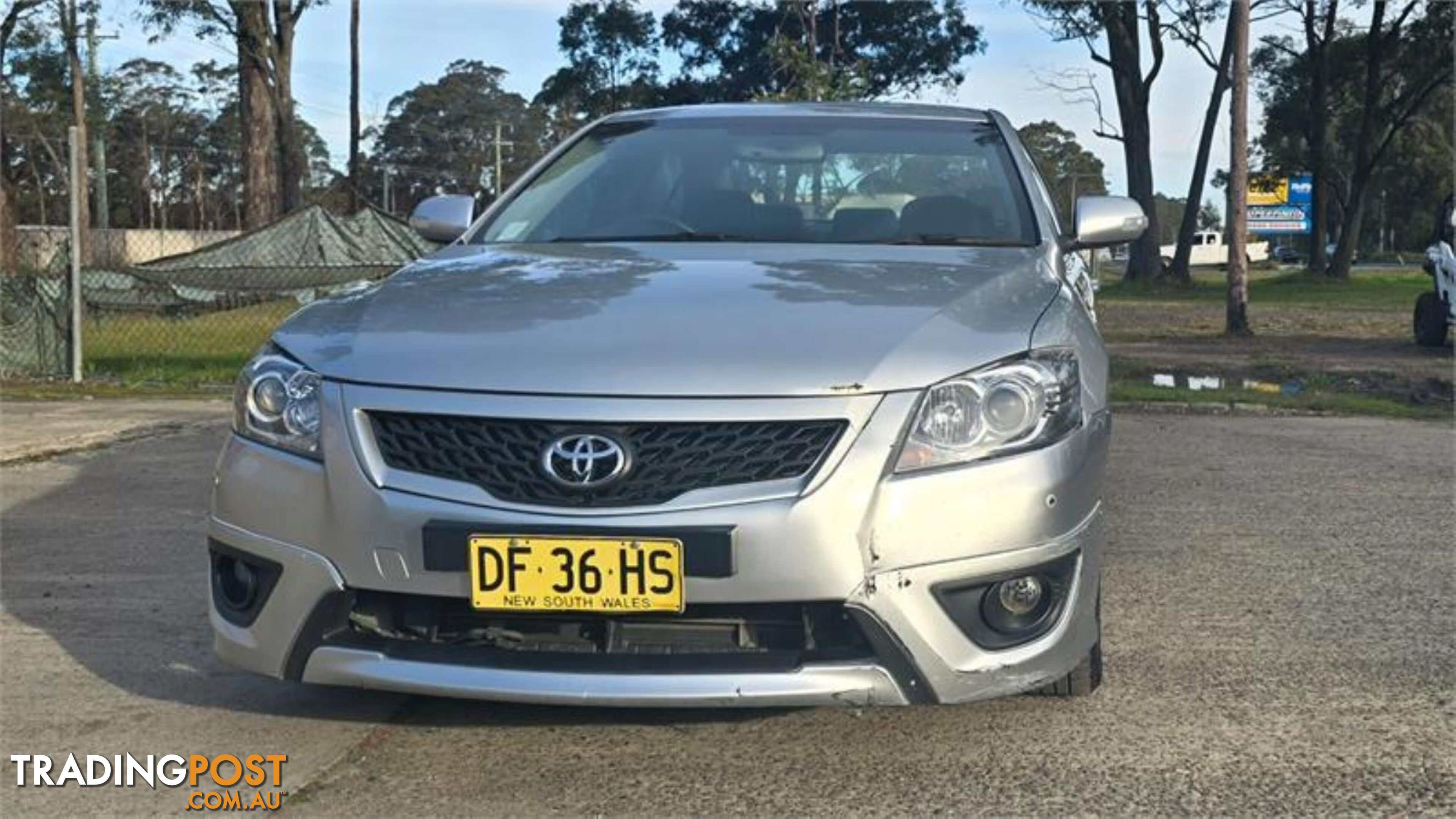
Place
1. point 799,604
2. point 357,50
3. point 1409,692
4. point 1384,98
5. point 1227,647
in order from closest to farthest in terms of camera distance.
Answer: point 799,604, point 1409,692, point 1227,647, point 357,50, point 1384,98

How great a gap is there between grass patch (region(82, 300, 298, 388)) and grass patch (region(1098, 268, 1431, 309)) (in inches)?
736

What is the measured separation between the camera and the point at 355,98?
4016 centimetres

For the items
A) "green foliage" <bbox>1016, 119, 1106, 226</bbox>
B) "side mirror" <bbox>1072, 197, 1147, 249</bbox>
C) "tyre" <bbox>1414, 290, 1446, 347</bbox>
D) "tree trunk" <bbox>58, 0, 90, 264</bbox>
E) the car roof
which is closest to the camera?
"side mirror" <bbox>1072, 197, 1147, 249</bbox>

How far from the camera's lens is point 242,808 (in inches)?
116

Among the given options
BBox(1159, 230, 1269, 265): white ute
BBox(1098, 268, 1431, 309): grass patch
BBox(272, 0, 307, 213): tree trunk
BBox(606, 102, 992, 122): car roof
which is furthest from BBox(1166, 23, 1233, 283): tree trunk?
BBox(1159, 230, 1269, 265): white ute

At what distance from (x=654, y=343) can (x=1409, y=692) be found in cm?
216

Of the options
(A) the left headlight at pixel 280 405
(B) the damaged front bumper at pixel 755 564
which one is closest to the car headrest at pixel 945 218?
(B) the damaged front bumper at pixel 755 564

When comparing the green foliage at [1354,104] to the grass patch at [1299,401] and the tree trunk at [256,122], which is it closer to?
the grass patch at [1299,401]

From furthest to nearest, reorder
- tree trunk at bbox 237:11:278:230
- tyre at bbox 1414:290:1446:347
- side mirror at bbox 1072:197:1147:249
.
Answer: tree trunk at bbox 237:11:278:230 → tyre at bbox 1414:290:1446:347 → side mirror at bbox 1072:197:1147:249

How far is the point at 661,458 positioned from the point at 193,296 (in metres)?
13.1

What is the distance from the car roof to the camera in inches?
189

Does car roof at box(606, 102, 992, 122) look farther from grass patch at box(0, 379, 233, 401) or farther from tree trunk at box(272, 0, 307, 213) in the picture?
tree trunk at box(272, 0, 307, 213)

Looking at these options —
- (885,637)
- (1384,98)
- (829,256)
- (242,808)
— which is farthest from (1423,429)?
(1384,98)

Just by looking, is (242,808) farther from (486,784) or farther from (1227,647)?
(1227,647)
